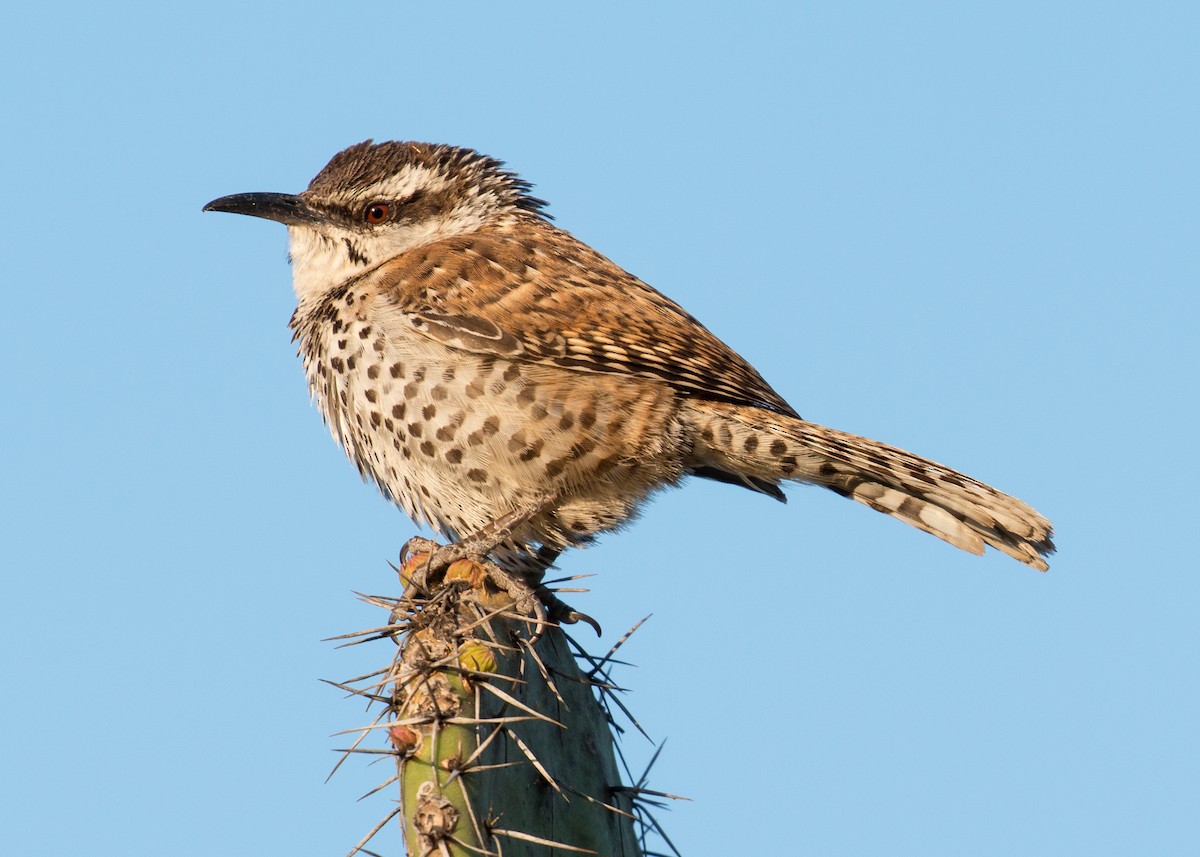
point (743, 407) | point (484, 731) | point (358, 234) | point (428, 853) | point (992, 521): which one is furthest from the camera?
point (358, 234)

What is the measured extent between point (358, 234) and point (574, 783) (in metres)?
2.98

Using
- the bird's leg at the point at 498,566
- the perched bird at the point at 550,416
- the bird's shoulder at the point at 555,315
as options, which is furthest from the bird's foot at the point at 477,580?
the bird's shoulder at the point at 555,315

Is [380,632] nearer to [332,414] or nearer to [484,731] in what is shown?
[484,731]

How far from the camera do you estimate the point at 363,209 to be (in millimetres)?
5551

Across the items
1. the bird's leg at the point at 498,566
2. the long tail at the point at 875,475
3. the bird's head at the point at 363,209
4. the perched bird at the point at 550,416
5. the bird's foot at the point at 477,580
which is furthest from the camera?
the bird's head at the point at 363,209

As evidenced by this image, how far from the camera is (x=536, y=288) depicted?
199 inches

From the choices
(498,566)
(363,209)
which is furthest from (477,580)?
(363,209)

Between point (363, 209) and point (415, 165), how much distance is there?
349 mm

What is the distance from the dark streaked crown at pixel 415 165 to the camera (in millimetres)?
5594

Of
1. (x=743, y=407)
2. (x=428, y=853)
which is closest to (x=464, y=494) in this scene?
(x=743, y=407)

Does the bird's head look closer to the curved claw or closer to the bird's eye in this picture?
the bird's eye

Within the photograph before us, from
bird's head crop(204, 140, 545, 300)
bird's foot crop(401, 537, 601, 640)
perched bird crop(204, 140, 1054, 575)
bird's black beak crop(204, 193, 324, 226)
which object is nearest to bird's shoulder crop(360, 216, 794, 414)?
perched bird crop(204, 140, 1054, 575)

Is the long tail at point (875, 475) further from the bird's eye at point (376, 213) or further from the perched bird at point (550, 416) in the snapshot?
the bird's eye at point (376, 213)

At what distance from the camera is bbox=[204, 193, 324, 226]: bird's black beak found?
5539 millimetres
